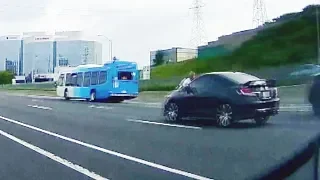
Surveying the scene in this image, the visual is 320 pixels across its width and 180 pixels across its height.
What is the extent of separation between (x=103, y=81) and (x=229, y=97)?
1.08 meters

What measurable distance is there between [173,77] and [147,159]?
61.3 inches

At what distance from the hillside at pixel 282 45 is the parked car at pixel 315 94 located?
0.12 meters

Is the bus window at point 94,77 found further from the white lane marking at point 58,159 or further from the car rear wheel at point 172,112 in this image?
the white lane marking at point 58,159

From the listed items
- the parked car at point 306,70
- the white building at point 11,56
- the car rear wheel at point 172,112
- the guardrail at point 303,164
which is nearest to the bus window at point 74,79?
the white building at point 11,56

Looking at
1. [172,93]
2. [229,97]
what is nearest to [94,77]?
[172,93]

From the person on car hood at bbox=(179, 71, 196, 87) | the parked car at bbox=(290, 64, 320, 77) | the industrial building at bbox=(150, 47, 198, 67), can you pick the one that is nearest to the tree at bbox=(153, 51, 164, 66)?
the industrial building at bbox=(150, 47, 198, 67)

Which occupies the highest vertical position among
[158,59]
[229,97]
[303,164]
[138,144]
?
[158,59]

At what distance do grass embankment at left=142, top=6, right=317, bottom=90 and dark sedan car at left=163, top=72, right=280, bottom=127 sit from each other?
0.34 ft

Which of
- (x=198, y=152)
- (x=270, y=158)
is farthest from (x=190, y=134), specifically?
(x=270, y=158)

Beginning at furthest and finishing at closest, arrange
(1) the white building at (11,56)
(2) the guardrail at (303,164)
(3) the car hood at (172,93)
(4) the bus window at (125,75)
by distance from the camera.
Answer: (4) the bus window at (125,75)
(3) the car hood at (172,93)
(1) the white building at (11,56)
(2) the guardrail at (303,164)

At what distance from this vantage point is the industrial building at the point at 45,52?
3.29 meters

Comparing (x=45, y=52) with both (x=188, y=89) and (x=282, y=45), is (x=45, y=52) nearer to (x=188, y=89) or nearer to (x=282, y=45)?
(x=188, y=89)

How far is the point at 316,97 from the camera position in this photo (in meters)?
2.60

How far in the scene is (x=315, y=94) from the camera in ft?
8.54
